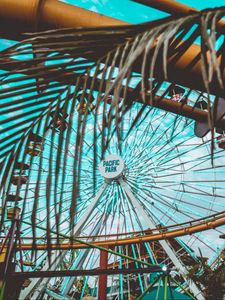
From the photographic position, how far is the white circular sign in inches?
422

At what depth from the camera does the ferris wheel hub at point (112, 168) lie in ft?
35.1

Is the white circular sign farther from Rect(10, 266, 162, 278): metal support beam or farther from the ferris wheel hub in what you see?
Rect(10, 266, 162, 278): metal support beam

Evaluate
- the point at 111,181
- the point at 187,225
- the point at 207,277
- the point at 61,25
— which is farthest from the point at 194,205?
the point at 61,25

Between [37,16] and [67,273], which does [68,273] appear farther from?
[37,16]

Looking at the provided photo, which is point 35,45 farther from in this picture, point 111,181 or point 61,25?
point 111,181

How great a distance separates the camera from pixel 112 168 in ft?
36.1

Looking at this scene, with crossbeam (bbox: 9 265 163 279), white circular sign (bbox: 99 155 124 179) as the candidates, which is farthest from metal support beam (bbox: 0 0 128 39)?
white circular sign (bbox: 99 155 124 179)

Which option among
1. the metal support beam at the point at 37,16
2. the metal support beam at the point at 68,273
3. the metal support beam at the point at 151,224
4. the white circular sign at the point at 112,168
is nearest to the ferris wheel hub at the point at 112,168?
the white circular sign at the point at 112,168

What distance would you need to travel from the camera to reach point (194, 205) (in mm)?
10758

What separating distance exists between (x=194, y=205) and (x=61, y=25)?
9.73 m

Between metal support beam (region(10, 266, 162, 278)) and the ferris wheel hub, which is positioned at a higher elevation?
the ferris wheel hub

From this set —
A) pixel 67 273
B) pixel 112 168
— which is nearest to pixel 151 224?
pixel 112 168

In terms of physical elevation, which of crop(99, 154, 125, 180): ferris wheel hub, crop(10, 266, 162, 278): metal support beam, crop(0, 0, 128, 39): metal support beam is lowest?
crop(10, 266, 162, 278): metal support beam

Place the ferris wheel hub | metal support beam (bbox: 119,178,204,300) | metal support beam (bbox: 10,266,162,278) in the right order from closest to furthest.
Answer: metal support beam (bbox: 10,266,162,278), metal support beam (bbox: 119,178,204,300), the ferris wheel hub
